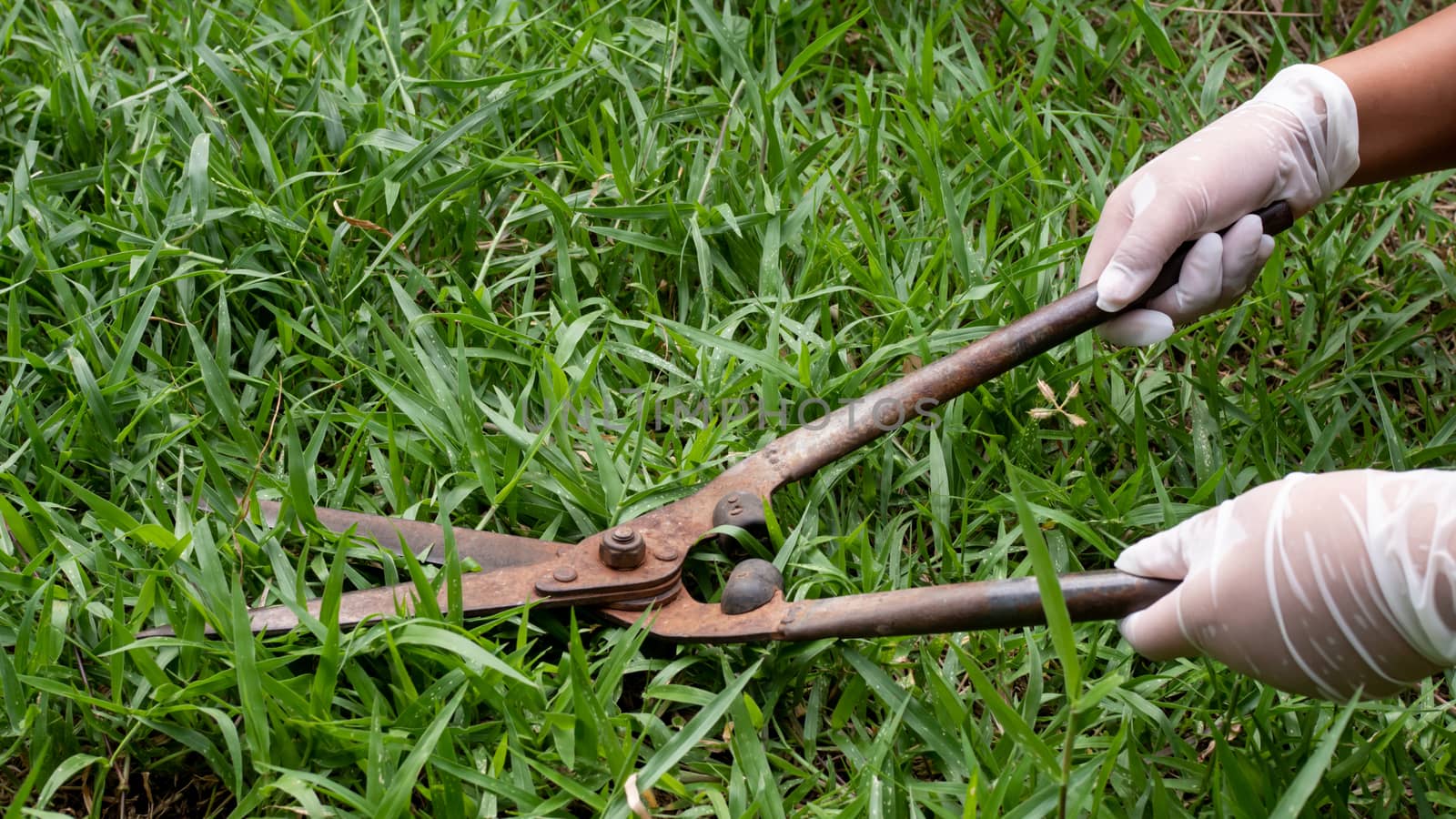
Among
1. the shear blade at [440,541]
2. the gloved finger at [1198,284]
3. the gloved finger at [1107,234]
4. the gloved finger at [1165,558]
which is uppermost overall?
the gloved finger at [1107,234]

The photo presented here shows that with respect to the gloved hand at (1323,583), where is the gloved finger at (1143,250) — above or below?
above

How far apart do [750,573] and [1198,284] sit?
1067 millimetres

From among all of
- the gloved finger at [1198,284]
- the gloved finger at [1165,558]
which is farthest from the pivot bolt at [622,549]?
the gloved finger at [1198,284]

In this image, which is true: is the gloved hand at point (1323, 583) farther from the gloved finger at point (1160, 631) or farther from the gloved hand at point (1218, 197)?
the gloved hand at point (1218, 197)

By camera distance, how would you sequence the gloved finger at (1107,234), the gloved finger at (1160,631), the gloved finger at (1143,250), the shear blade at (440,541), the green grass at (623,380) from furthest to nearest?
the gloved finger at (1107,234) < the gloved finger at (1143,250) < the shear blade at (440,541) < the green grass at (623,380) < the gloved finger at (1160,631)

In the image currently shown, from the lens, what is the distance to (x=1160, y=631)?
191 cm

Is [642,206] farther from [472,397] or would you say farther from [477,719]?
[477,719]

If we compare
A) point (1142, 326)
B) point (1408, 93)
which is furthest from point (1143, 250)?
point (1408, 93)

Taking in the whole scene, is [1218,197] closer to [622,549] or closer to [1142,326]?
[1142,326]

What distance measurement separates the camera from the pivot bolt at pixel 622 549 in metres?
2.11

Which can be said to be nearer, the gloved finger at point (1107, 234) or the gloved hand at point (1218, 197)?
the gloved hand at point (1218, 197)

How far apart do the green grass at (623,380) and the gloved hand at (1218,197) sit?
0.22 meters

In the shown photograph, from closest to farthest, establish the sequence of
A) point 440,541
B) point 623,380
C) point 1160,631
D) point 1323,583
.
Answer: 1. point 1323,583
2. point 1160,631
3. point 440,541
4. point 623,380

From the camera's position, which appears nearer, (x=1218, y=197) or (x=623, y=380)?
(x=1218, y=197)
